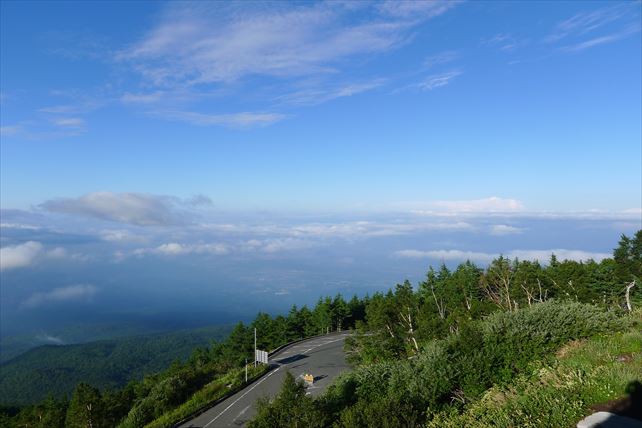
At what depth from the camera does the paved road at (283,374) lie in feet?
90.1

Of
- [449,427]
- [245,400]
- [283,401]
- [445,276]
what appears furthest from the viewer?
[445,276]

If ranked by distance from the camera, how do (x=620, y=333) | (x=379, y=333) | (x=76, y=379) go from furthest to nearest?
1. (x=76, y=379)
2. (x=379, y=333)
3. (x=620, y=333)

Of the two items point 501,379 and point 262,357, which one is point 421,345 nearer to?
point 262,357

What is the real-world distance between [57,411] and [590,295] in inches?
2888

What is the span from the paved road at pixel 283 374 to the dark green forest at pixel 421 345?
351 centimetres

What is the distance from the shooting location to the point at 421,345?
1275 inches

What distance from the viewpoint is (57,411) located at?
57.0 m

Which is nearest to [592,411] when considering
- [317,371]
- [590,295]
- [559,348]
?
[559,348]

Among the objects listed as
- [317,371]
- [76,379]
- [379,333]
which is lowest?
[76,379]

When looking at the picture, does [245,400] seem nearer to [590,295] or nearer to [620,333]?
[620,333]

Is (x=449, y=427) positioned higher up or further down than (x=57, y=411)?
higher up

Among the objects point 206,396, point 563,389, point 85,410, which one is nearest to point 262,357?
point 206,396

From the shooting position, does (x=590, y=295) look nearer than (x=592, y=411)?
No

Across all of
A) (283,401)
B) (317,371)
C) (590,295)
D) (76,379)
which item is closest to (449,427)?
(283,401)
